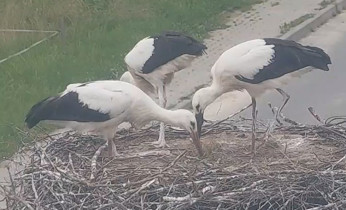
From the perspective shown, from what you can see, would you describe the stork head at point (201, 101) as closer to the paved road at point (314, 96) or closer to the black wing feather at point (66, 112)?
the black wing feather at point (66, 112)

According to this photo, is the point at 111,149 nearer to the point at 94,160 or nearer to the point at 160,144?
the point at 94,160

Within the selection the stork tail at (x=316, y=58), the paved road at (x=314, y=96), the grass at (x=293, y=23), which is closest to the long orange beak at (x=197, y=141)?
the stork tail at (x=316, y=58)

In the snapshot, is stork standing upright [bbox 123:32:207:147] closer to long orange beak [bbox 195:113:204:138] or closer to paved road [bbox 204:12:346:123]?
long orange beak [bbox 195:113:204:138]

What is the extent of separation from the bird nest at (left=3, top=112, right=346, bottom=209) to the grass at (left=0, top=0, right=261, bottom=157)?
6.98 feet

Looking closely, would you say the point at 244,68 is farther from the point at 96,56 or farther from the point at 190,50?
the point at 96,56

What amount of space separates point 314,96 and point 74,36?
296cm

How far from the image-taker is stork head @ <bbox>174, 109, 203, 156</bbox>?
6668 mm

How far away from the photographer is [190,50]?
7.56 meters

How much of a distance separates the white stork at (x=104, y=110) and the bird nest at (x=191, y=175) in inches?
7.5

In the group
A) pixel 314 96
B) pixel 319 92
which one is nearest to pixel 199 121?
pixel 314 96

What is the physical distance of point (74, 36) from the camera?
12117mm

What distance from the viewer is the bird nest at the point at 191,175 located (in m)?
5.92

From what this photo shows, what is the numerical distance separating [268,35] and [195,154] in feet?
19.0

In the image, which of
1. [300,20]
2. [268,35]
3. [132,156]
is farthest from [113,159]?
[300,20]
